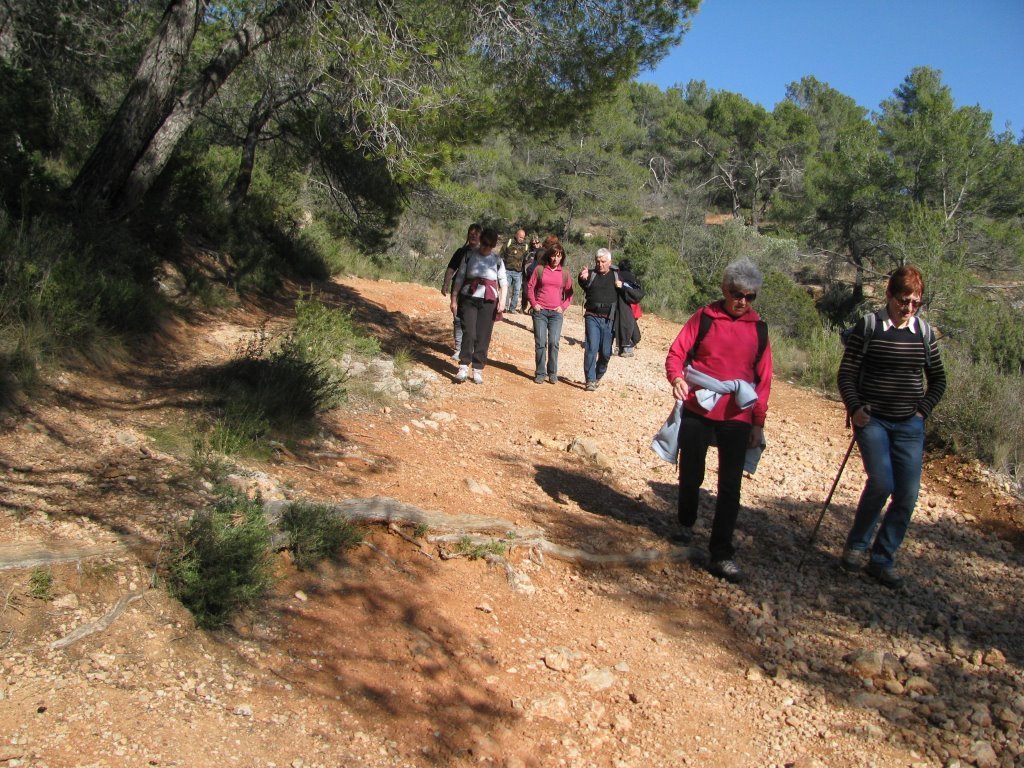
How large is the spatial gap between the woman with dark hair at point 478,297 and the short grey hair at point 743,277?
4.04 metres

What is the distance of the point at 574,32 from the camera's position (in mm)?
8812

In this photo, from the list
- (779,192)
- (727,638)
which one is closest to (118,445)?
(727,638)

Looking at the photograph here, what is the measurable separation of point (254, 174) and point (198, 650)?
11.6m

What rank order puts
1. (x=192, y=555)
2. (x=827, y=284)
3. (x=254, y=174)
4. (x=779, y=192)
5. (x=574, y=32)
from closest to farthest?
(x=192, y=555)
(x=574, y=32)
(x=254, y=174)
(x=827, y=284)
(x=779, y=192)

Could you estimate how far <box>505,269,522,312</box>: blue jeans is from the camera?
14312mm

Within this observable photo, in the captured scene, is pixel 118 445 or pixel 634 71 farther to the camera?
pixel 634 71

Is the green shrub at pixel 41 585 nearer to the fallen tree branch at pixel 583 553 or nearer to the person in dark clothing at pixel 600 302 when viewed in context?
the fallen tree branch at pixel 583 553

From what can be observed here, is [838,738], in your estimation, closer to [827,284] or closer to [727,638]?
[727,638]

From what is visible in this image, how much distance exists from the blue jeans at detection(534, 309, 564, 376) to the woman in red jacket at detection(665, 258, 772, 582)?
4642 millimetres

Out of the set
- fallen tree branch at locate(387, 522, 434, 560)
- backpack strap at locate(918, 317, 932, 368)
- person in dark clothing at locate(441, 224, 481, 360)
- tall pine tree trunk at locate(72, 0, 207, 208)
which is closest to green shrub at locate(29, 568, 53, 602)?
fallen tree branch at locate(387, 522, 434, 560)

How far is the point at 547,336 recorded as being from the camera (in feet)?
31.0

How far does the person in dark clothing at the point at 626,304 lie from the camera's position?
9.20 m

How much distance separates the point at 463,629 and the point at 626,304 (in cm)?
633

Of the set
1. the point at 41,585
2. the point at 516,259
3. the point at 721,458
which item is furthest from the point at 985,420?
the point at 516,259
